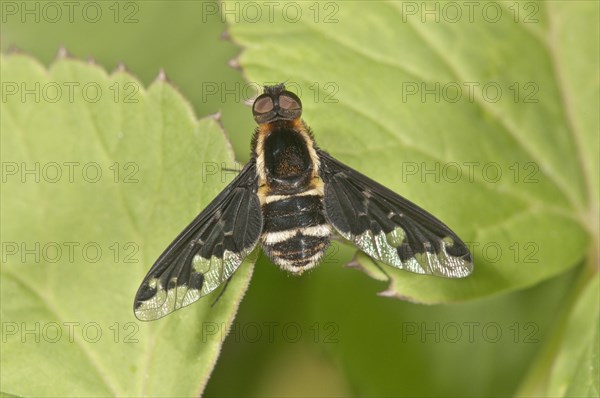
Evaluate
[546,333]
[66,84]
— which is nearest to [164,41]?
[66,84]

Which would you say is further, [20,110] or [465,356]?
[465,356]

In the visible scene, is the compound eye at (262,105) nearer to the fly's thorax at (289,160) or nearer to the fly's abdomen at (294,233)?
the fly's thorax at (289,160)

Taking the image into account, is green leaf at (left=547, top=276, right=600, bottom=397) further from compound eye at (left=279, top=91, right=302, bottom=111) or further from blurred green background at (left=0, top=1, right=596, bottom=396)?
compound eye at (left=279, top=91, right=302, bottom=111)

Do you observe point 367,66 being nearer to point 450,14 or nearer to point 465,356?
point 450,14

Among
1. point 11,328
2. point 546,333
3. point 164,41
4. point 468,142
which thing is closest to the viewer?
point 11,328

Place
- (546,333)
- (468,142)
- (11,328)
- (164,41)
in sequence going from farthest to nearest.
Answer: (164,41) → (546,333) → (468,142) → (11,328)

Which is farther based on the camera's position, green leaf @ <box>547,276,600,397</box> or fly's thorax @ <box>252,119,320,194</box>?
fly's thorax @ <box>252,119,320,194</box>

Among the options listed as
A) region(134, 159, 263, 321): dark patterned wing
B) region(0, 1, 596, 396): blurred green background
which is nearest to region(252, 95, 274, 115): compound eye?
region(134, 159, 263, 321): dark patterned wing

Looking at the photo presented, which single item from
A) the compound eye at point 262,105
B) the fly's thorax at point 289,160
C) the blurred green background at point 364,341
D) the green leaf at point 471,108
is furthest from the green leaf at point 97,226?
the blurred green background at point 364,341
